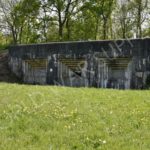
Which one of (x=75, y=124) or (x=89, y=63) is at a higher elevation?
(x=89, y=63)

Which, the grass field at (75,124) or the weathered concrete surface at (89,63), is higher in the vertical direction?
the weathered concrete surface at (89,63)

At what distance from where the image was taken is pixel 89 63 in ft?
64.7

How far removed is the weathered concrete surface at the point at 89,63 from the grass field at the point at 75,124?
729cm

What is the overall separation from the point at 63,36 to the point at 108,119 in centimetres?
2954

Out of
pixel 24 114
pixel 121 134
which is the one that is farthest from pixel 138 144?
pixel 24 114

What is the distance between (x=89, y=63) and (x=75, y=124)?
12161 mm

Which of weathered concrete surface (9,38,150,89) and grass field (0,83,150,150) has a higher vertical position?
weathered concrete surface (9,38,150,89)

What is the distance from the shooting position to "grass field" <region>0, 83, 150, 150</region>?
635cm

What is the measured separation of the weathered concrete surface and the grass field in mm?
7294

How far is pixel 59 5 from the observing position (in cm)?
3559

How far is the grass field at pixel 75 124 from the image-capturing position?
6.35m

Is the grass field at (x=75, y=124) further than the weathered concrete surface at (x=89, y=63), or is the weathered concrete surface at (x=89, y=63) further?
the weathered concrete surface at (x=89, y=63)

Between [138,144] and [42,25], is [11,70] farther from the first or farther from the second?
[138,144]

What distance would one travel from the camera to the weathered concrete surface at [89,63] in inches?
717
